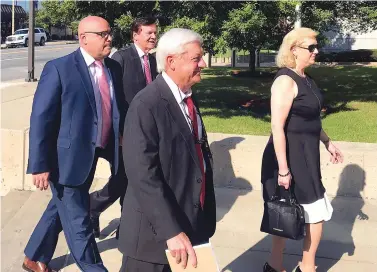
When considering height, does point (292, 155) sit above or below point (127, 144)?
below

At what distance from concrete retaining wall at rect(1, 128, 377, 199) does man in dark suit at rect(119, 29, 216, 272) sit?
113 inches

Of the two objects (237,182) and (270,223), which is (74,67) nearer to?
(270,223)

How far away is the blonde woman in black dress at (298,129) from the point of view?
3166 millimetres

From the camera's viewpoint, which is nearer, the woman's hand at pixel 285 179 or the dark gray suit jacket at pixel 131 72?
the woman's hand at pixel 285 179

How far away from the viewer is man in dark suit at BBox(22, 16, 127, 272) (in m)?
3.14

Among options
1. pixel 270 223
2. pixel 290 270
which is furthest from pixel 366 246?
pixel 270 223

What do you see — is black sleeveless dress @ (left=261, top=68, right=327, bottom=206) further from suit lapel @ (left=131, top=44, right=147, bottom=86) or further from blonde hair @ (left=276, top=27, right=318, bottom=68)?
suit lapel @ (left=131, top=44, right=147, bottom=86)

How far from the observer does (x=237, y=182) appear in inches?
210

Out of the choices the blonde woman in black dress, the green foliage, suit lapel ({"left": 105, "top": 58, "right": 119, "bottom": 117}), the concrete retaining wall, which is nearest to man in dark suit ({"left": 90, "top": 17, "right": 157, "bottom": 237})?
suit lapel ({"left": 105, "top": 58, "right": 119, "bottom": 117})

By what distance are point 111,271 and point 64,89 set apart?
4.64 feet

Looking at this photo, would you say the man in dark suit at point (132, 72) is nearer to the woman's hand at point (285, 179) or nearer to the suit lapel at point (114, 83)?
the suit lapel at point (114, 83)

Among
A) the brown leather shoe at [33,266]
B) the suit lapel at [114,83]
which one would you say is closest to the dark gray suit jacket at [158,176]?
the suit lapel at [114,83]

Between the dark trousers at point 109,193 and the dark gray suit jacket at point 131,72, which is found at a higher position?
the dark gray suit jacket at point 131,72

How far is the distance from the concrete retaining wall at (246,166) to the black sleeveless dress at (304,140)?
1905 mm
